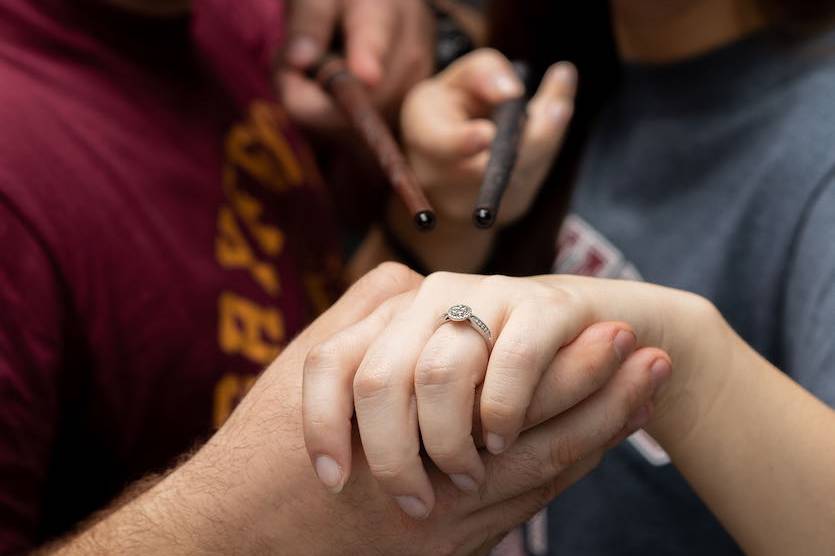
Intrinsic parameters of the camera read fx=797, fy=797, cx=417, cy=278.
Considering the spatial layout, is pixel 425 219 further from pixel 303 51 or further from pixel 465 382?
pixel 303 51

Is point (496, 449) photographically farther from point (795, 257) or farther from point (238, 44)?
point (238, 44)

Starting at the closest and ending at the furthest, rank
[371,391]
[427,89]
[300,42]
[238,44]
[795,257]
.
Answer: [371,391] < [795,257] < [427,89] < [300,42] < [238,44]

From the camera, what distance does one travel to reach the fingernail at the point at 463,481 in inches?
15.1

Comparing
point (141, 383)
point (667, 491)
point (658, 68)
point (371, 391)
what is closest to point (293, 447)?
point (371, 391)

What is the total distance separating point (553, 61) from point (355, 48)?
0.78ft

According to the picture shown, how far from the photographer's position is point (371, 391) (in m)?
0.36

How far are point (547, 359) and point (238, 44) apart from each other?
2.33 feet

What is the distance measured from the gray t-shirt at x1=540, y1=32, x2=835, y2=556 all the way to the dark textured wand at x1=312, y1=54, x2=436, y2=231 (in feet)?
0.75

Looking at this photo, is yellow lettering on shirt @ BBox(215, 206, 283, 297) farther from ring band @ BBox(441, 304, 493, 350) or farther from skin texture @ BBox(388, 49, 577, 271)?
ring band @ BBox(441, 304, 493, 350)

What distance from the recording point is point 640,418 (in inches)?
16.7

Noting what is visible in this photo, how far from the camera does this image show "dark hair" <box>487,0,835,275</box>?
31.9 inches

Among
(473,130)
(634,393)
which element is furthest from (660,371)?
(473,130)

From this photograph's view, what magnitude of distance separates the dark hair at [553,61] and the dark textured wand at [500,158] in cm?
18

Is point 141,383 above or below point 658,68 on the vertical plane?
below
